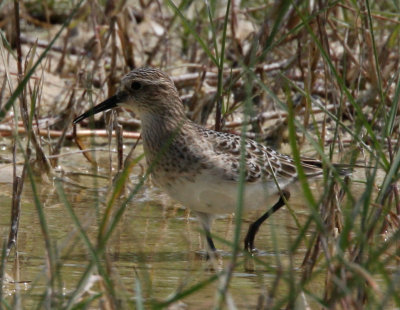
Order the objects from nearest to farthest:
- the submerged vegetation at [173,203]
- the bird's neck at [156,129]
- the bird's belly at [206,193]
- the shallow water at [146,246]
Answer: the submerged vegetation at [173,203] → the shallow water at [146,246] → the bird's belly at [206,193] → the bird's neck at [156,129]

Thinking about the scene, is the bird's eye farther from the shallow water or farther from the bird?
the shallow water

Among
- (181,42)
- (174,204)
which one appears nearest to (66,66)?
(181,42)

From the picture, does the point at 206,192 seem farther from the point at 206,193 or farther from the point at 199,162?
the point at 199,162

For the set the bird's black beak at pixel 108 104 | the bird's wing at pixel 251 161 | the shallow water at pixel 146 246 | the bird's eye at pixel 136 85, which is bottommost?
the shallow water at pixel 146 246

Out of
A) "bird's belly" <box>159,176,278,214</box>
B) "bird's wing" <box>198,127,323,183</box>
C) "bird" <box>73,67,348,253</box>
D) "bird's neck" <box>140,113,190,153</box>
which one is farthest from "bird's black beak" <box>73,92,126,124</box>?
"bird's belly" <box>159,176,278,214</box>

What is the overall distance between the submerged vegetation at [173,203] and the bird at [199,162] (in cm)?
25

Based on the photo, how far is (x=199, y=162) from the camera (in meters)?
4.88

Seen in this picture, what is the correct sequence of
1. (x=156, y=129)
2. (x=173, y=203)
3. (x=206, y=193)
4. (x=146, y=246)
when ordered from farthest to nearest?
(x=173, y=203)
(x=156, y=129)
(x=146, y=246)
(x=206, y=193)

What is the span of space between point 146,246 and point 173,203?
3.43 ft

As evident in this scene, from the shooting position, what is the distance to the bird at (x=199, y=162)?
4836mm

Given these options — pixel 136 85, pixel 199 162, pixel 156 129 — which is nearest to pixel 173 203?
pixel 156 129

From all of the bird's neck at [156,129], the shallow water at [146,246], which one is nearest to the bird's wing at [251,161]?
the bird's neck at [156,129]

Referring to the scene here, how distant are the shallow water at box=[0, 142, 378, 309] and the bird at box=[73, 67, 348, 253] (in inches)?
7.8

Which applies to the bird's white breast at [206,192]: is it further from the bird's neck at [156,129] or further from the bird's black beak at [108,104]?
the bird's black beak at [108,104]
